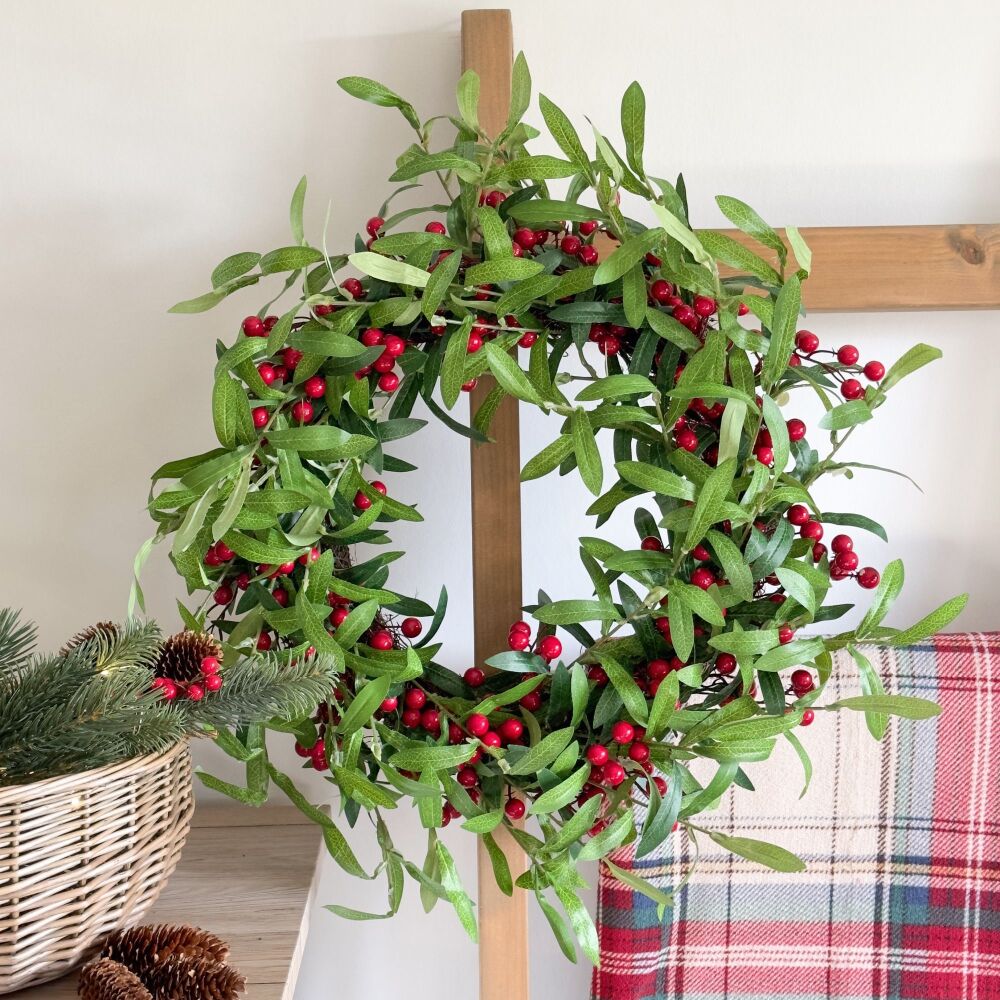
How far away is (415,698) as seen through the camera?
2.30ft

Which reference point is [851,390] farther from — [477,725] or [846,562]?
[477,725]

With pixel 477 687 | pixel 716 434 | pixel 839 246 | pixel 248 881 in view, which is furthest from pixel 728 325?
pixel 248 881

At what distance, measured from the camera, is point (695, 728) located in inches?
26.2

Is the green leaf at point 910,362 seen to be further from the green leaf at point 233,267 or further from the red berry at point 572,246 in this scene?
the green leaf at point 233,267

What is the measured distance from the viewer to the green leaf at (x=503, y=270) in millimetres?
629

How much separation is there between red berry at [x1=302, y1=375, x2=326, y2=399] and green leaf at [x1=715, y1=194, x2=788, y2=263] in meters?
0.31

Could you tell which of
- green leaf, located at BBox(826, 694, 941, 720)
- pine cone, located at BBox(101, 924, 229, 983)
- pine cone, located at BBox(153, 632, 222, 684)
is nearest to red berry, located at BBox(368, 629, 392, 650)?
pine cone, located at BBox(153, 632, 222, 684)

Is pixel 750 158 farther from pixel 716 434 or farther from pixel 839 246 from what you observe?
pixel 716 434

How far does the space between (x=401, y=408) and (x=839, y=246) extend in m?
0.41

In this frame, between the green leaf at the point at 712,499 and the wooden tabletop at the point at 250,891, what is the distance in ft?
1.45

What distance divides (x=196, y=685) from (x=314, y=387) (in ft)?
0.72

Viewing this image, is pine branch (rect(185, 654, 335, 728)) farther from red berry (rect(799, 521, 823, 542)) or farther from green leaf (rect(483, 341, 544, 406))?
red berry (rect(799, 521, 823, 542))

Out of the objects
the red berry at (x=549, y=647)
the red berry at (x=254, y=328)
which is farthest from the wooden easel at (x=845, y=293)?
the red berry at (x=254, y=328)

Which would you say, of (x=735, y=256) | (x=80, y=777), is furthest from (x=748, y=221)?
(x=80, y=777)
